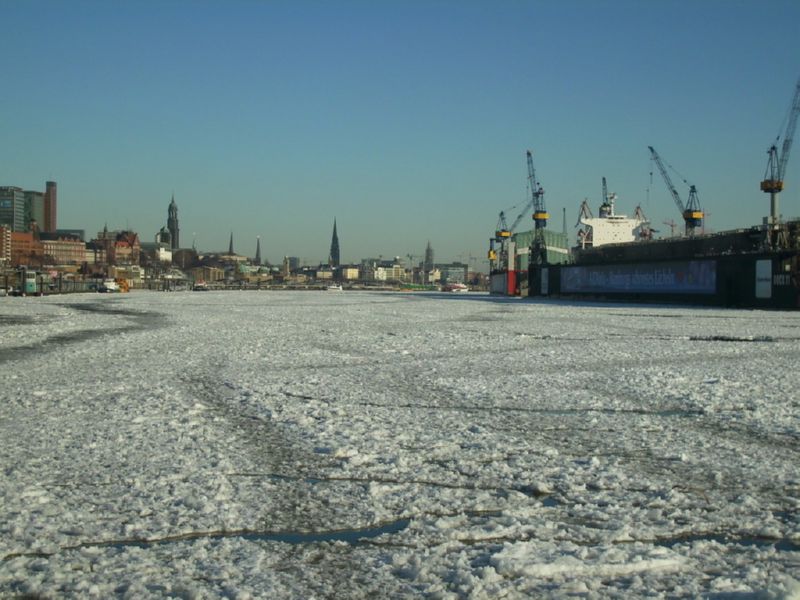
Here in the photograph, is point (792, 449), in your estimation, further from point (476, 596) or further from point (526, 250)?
point (526, 250)

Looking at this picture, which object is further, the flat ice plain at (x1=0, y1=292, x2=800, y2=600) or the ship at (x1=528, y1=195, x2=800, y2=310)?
the ship at (x1=528, y1=195, x2=800, y2=310)

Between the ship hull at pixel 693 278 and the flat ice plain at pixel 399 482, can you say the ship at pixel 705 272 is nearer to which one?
the ship hull at pixel 693 278

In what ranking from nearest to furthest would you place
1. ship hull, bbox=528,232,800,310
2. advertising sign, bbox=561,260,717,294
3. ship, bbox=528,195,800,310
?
ship hull, bbox=528,232,800,310 → ship, bbox=528,195,800,310 → advertising sign, bbox=561,260,717,294

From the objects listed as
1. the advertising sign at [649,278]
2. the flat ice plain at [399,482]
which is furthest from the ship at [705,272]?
the flat ice plain at [399,482]

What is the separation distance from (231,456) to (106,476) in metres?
1.16

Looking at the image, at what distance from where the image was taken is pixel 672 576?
4480 mm

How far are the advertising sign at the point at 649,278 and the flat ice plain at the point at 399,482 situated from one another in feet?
123

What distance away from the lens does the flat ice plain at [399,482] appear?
14.8ft

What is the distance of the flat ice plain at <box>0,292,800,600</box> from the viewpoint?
4.51 meters

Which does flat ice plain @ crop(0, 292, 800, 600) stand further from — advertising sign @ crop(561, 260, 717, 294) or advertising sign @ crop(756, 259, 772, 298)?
advertising sign @ crop(561, 260, 717, 294)

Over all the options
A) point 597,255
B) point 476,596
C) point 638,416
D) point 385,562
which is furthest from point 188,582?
point 597,255

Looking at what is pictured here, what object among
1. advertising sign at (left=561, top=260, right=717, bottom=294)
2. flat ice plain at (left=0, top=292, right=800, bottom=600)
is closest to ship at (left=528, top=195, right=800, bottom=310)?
advertising sign at (left=561, top=260, right=717, bottom=294)

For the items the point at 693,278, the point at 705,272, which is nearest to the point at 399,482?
the point at 705,272

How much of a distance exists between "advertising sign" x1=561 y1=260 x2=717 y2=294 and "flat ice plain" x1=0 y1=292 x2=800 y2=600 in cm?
3742
